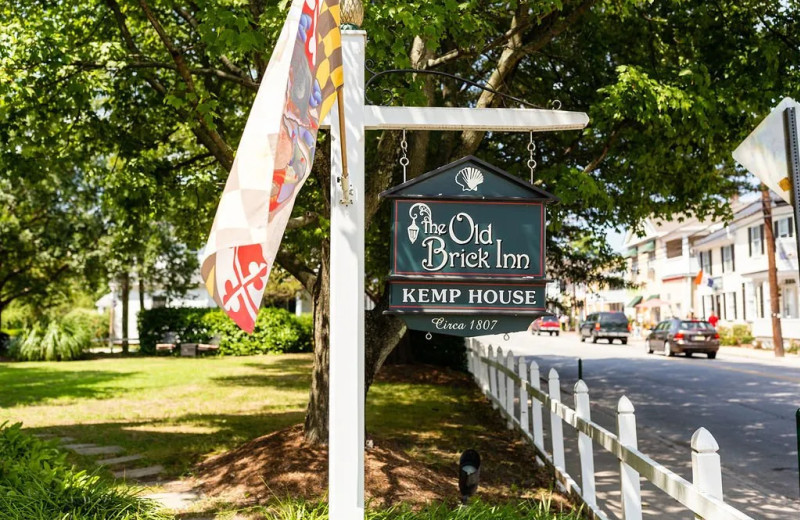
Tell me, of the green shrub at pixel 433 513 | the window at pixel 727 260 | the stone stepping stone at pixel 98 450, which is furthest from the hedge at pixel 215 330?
the window at pixel 727 260

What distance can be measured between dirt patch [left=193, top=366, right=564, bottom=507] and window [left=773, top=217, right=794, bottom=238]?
121 ft

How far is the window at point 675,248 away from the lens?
206 ft

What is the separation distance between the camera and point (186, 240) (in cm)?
1466

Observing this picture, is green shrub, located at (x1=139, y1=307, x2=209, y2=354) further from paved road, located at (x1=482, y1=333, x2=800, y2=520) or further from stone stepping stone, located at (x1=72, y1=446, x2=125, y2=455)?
stone stepping stone, located at (x1=72, y1=446, x2=125, y2=455)

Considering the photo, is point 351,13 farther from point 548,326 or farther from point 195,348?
point 548,326

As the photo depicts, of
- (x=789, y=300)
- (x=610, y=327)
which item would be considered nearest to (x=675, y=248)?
(x=610, y=327)

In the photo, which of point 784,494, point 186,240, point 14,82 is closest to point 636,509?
point 784,494

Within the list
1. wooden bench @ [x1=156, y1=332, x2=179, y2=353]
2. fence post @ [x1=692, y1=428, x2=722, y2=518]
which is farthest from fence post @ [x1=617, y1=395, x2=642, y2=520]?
wooden bench @ [x1=156, y1=332, x2=179, y2=353]

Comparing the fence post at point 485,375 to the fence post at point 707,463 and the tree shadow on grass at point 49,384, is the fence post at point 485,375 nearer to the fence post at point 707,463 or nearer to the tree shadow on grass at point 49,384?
the tree shadow on grass at point 49,384

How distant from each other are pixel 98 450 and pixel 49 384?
11.1 meters

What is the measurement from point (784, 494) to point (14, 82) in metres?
9.50

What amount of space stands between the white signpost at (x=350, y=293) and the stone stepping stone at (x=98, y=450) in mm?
6605

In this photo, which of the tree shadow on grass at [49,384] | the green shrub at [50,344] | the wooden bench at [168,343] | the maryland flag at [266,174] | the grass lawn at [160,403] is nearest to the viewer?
the maryland flag at [266,174]

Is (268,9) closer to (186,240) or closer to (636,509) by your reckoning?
(636,509)
